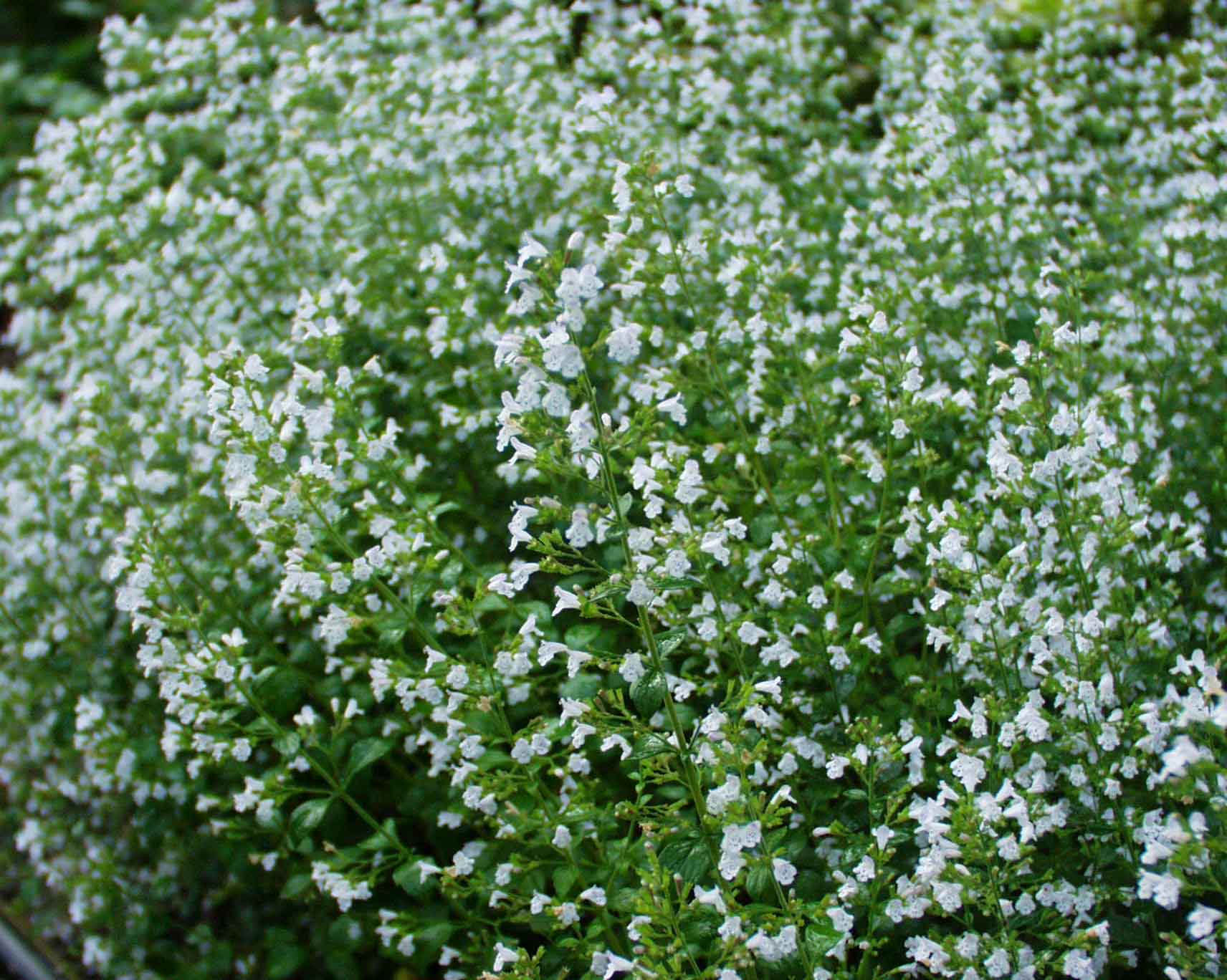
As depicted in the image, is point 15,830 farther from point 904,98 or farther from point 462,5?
point 904,98

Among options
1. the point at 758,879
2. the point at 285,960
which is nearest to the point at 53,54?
the point at 285,960

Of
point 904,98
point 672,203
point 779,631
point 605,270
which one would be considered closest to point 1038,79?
point 904,98

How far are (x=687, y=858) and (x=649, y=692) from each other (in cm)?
38

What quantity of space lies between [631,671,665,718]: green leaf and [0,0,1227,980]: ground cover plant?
1 cm

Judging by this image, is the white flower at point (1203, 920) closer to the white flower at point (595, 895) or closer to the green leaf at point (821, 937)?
the green leaf at point (821, 937)

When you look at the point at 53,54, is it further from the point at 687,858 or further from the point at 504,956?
the point at 687,858

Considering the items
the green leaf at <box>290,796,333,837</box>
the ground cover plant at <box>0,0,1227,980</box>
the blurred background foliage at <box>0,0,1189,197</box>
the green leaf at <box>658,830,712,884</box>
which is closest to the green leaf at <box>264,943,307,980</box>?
the ground cover plant at <box>0,0,1227,980</box>

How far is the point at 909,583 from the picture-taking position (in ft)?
8.89

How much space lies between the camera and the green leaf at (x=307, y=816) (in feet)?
9.44

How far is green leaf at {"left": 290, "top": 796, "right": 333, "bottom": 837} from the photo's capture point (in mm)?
2877

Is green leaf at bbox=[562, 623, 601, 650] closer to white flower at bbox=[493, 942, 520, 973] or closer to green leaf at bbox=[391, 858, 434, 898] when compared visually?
green leaf at bbox=[391, 858, 434, 898]

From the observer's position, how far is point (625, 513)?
2248 millimetres

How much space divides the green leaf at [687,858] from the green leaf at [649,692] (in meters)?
0.30

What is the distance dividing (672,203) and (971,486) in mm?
2065
